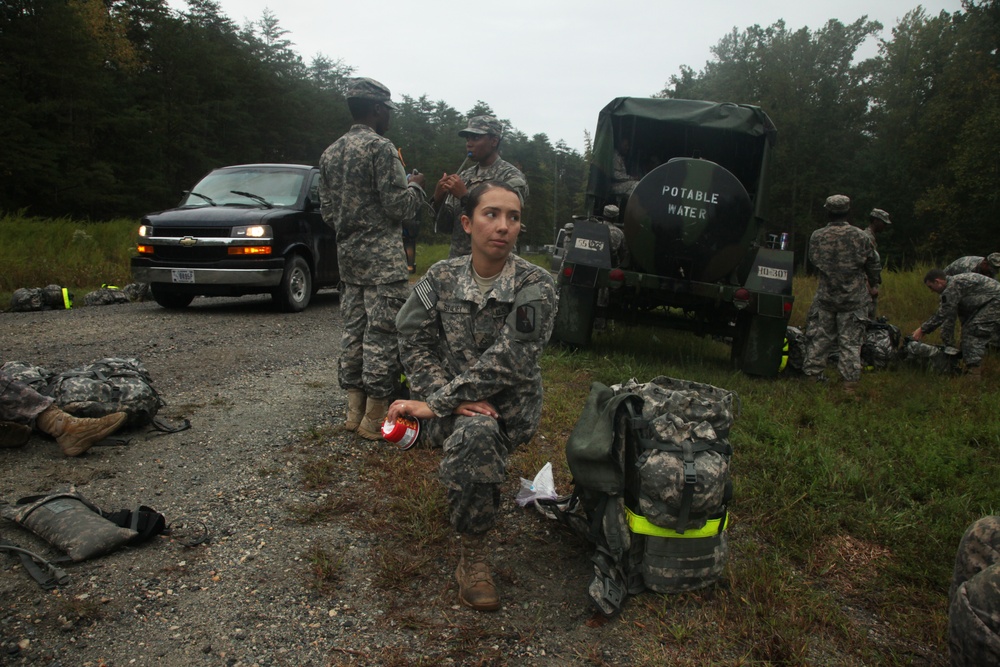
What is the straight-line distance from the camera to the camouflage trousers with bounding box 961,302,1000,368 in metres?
7.07

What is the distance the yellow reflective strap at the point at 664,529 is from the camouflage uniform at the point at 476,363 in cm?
50

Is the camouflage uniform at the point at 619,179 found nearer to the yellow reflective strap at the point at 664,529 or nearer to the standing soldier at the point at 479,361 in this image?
the standing soldier at the point at 479,361

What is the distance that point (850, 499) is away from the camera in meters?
3.56

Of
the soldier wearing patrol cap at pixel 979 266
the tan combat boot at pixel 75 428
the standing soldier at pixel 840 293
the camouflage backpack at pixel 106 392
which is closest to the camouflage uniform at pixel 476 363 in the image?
the tan combat boot at pixel 75 428

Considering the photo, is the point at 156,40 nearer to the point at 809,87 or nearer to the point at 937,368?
the point at 937,368

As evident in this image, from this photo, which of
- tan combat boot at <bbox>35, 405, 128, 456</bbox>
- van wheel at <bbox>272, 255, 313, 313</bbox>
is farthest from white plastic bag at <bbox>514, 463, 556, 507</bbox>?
van wheel at <bbox>272, 255, 313, 313</bbox>

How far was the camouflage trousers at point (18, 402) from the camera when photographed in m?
3.71

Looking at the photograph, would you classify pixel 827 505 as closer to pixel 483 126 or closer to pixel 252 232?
pixel 483 126

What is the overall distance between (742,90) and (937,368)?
5270 centimetres

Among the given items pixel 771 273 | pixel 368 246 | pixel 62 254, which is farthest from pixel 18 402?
pixel 62 254

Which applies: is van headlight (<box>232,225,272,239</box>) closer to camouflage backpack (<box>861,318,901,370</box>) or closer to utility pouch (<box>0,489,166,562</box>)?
utility pouch (<box>0,489,166,562</box>)

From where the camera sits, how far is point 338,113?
50938mm

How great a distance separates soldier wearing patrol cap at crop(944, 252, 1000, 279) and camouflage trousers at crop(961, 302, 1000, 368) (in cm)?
71

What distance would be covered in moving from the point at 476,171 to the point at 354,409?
1979mm
